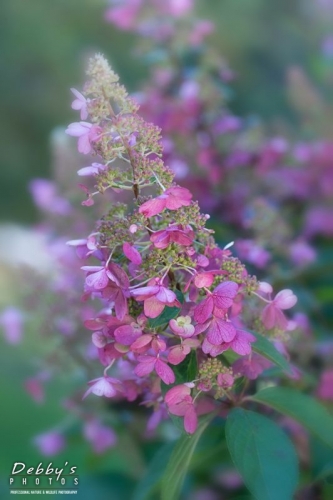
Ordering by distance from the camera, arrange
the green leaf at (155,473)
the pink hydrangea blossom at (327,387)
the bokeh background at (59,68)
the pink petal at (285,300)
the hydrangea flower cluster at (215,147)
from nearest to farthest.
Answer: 1. the pink petal at (285,300)
2. the green leaf at (155,473)
3. the pink hydrangea blossom at (327,387)
4. the hydrangea flower cluster at (215,147)
5. the bokeh background at (59,68)

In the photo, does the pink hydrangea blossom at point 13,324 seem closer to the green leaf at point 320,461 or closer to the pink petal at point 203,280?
the green leaf at point 320,461

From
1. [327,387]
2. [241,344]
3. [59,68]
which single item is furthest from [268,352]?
[59,68]

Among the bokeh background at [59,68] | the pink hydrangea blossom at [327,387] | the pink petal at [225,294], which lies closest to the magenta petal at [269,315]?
the pink petal at [225,294]

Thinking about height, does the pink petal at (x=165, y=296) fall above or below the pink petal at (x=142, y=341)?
above

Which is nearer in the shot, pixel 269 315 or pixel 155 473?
pixel 269 315

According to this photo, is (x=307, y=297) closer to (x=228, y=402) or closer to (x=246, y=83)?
(x=228, y=402)

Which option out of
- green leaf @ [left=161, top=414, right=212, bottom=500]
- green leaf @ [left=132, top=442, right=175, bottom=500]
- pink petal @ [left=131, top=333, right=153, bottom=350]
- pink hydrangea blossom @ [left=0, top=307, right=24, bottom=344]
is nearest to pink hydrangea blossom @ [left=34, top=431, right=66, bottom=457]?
pink hydrangea blossom @ [left=0, top=307, right=24, bottom=344]

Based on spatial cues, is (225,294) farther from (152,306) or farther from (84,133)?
(84,133)

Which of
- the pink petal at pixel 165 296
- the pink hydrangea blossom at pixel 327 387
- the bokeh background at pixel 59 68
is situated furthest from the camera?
the bokeh background at pixel 59 68
